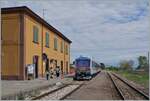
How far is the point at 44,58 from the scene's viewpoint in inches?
1790

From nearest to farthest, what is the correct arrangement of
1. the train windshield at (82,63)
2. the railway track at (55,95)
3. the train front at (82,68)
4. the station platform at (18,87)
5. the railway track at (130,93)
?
1. the railway track at (55,95)
2. the station platform at (18,87)
3. the railway track at (130,93)
4. the train front at (82,68)
5. the train windshield at (82,63)

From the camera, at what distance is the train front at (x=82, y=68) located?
4522 cm

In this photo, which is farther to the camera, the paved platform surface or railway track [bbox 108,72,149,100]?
the paved platform surface

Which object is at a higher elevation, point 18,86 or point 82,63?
point 82,63

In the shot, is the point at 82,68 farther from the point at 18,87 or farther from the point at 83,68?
the point at 18,87

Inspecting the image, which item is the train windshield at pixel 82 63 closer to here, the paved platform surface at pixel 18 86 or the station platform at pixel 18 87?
the paved platform surface at pixel 18 86

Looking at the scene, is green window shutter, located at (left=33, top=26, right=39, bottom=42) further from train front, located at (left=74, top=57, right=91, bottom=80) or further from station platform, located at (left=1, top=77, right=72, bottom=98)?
station platform, located at (left=1, top=77, right=72, bottom=98)

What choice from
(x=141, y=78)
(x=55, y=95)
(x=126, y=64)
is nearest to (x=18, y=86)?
(x=55, y=95)

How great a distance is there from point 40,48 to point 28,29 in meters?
6.18

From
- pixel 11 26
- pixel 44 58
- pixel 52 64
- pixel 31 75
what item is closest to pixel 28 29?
pixel 11 26

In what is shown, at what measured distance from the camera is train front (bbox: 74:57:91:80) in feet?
148

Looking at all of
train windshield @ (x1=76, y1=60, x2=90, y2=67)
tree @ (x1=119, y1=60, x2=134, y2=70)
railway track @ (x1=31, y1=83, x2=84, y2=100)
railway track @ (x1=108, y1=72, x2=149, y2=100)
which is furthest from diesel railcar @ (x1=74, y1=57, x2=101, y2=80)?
tree @ (x1=119, y1=60, x2=134, y2=70)

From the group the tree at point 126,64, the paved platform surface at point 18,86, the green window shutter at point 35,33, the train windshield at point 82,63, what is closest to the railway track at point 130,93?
the paved platform surface at point 18,86

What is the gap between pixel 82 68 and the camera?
148ft
